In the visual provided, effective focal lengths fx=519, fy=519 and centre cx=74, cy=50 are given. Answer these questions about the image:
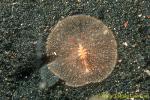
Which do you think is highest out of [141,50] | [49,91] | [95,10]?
[95,10]

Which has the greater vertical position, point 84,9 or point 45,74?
point 84,9

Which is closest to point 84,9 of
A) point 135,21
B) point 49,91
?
point 135,21

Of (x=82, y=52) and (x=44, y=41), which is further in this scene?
(x=44, y=41)

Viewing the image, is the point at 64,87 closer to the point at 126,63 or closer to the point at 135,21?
the point at 126,63
